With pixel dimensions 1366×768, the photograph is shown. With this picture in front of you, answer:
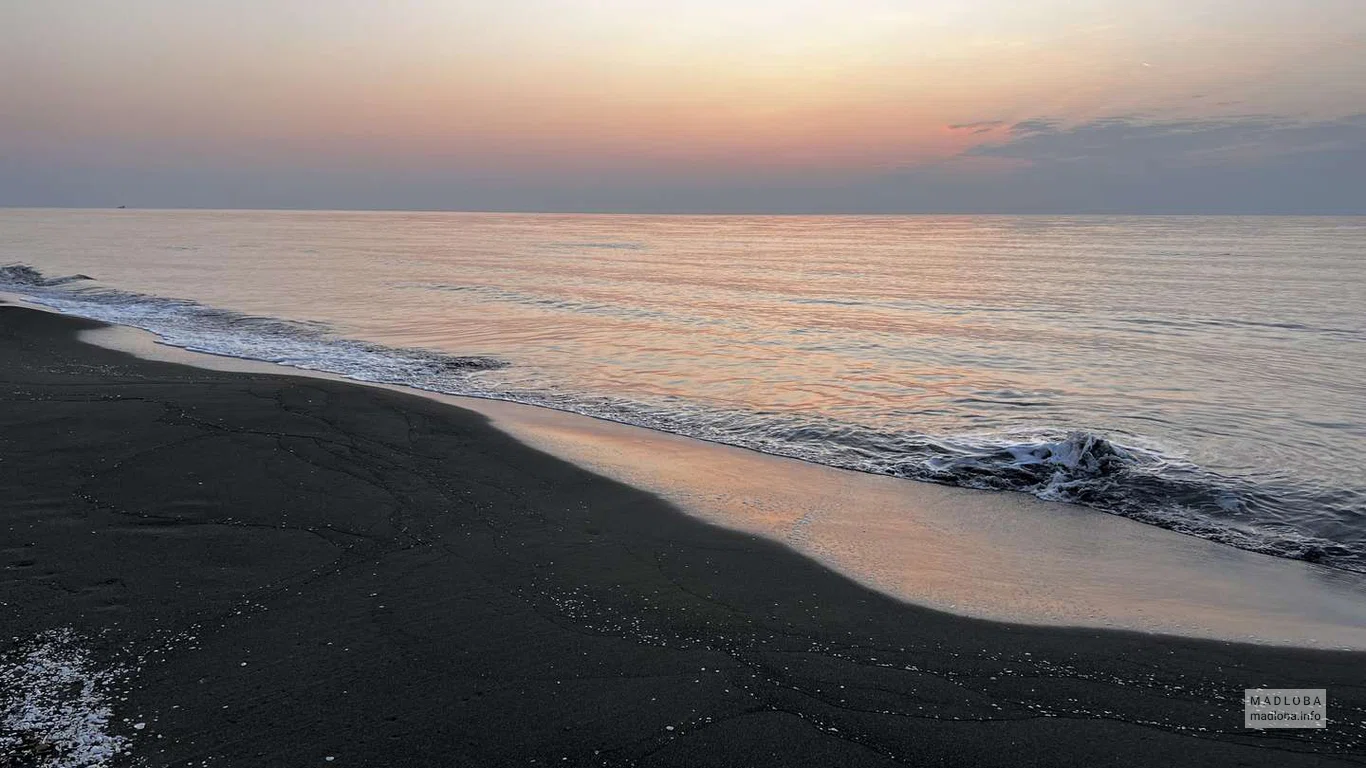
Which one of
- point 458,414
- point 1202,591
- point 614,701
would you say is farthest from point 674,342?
point 614,701

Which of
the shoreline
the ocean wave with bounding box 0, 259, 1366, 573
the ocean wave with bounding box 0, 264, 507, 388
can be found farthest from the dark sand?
the ocean wave with bounding box 0, 264, 507, 388

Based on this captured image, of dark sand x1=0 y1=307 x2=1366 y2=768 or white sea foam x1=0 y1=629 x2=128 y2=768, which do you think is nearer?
white sea foam x1=0 y1=629 x2=128 y2=768

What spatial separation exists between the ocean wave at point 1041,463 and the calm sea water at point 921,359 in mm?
42

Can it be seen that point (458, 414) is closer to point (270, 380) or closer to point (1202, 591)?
point (270, 380)

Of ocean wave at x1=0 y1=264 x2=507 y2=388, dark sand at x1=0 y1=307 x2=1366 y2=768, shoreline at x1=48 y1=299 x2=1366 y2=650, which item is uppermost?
ocean wave at x1=0 y1=264 x2=507 y2=388

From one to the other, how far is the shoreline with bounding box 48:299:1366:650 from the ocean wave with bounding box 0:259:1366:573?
39cm

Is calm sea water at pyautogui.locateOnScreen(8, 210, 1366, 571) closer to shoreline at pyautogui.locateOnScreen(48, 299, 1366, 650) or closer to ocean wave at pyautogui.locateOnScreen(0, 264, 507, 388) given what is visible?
ocean wave at pyautogui.locateOnScreen(0, 264, 507, 388)

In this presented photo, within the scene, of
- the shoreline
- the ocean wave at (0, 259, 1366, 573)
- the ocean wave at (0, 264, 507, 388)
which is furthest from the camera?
the ocean wave at (0, 264, 507, 388)

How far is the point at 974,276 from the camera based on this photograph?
45281 millimetres

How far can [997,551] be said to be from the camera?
24.6 ft

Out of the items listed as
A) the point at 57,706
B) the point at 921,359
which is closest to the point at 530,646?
the point at 57,706

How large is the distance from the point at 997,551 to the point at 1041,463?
3.12m

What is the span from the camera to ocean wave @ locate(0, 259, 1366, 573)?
8.36 m

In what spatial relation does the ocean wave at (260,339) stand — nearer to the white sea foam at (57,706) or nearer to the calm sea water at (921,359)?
the calm sea water at (921,359)
